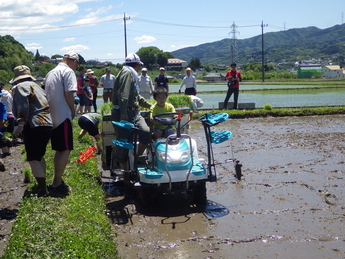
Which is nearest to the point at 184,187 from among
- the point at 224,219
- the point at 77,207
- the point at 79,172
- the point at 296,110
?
the point at 224,219

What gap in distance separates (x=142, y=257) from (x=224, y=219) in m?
1.61

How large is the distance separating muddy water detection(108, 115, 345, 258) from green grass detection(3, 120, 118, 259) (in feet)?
1.11

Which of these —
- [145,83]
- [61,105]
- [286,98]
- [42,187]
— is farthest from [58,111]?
[286,98]

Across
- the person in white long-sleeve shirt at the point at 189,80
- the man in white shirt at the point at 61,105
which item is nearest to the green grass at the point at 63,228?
the man in white shirt at the point at 61,105

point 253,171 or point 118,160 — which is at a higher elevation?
point 118,160

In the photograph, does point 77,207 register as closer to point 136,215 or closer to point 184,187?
point 136,215

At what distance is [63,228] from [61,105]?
2039 mm

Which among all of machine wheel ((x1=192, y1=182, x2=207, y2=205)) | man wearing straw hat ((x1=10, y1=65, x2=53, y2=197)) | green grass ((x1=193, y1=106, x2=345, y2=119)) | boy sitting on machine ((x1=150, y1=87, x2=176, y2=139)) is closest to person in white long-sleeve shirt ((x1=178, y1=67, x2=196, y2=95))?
green grass ((x1=193, y1=106, x2=345, y2=119))

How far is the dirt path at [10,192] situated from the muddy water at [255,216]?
134cm

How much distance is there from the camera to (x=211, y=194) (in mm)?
7547

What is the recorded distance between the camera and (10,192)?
24.6 ft

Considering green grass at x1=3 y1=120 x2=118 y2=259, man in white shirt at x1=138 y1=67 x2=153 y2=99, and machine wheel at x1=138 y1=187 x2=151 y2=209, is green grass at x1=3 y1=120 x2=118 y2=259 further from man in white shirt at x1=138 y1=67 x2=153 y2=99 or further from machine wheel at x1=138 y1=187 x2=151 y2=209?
man in white shirt at x1=138 y1=67 x2=153 y2=99

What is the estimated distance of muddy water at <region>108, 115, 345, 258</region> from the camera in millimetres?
5215

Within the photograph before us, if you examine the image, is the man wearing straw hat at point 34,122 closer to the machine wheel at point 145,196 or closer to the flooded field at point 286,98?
the machine wheel at point 145,196
